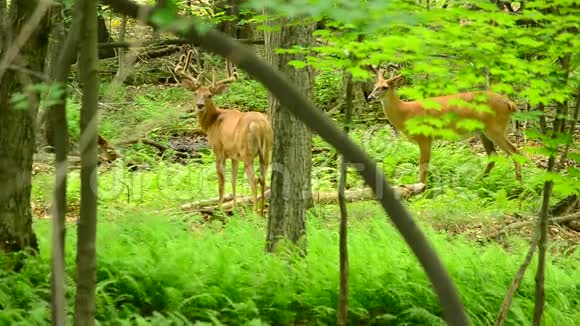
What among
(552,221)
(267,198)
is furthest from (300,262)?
(552,221)

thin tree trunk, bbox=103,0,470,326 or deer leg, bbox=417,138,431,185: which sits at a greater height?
thin tree trunk, bbox=103,0,470,326

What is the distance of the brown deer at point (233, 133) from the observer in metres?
10.3

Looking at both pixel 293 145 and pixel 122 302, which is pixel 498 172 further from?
pixel 122 302

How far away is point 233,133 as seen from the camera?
10648 millimetres

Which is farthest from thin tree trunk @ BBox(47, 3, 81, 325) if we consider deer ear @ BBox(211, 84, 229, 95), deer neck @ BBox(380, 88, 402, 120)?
deer neck @ BBox(380, 88, 402, 120)

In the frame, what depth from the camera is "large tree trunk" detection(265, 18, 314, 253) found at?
6.64 m

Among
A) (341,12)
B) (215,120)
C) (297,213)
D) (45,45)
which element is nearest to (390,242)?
(297,213)

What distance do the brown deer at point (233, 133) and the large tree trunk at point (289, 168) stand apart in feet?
9.46

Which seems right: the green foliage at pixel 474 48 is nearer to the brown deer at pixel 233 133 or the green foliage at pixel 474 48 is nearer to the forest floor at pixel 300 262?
the forest floor at pixel 300 262

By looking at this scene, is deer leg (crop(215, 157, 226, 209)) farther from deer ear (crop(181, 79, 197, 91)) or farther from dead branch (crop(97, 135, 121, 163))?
dead branch (crop(97, 135, 121, 163))

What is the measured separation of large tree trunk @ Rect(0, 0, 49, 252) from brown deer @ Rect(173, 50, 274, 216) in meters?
4.18

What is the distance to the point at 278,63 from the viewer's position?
663 cm

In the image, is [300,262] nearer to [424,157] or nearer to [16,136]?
[16,136]

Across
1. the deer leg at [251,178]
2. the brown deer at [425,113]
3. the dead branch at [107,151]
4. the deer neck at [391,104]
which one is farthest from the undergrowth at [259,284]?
the deer neck at [391,104]
